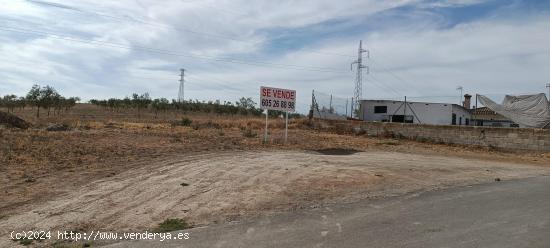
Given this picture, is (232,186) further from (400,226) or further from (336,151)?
(336,151)

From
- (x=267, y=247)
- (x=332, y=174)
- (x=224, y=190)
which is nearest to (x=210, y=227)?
(x=267, y=247)

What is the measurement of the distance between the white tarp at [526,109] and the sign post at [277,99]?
1093 cm

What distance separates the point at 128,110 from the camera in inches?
2822

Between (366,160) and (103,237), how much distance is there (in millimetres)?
11290

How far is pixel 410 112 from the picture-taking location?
1585 inches

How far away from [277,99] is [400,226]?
14973mm

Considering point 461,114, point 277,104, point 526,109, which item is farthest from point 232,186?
point 461,114

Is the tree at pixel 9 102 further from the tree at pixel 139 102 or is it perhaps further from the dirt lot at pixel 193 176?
the dirt lot at pixel 193 176

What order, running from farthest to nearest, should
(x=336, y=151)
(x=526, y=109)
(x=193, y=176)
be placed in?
(x=526, y=109) < (x=336, y=151) < (x=193, y=176)

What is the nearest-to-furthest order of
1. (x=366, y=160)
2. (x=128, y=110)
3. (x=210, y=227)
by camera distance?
(x=210, y=227) → (x=366, y=160) → (x=128, y=110)

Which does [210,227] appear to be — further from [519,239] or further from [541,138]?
[541,138]

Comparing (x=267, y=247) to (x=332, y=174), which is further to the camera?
(x=332, y=174)

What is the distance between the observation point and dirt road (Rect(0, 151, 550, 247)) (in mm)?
8469

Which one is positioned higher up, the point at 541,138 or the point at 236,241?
the point at 541,138
